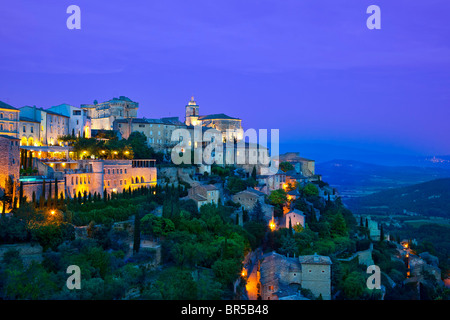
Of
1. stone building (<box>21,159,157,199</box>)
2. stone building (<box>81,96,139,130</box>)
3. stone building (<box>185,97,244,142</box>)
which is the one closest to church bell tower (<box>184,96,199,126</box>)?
stone building (<box>185,97,244,142</box>)

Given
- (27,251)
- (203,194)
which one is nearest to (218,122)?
(203,194)

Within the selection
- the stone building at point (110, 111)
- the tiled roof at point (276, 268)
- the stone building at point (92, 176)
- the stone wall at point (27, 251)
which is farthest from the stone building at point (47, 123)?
the tiled roof at point (276, 268)

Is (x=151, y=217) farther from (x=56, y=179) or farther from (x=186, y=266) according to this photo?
(x=56, y=179)

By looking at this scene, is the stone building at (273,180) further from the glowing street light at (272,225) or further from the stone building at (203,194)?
the stone building at (203,194)

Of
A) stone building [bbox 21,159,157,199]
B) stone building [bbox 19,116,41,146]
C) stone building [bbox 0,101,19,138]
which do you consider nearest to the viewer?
stone building [bbox 21,159,157,199]

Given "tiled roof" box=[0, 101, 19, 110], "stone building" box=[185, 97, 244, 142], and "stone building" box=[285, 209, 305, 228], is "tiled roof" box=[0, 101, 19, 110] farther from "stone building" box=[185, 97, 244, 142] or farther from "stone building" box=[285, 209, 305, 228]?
"stone building" box=[185, 97, 244, 142]

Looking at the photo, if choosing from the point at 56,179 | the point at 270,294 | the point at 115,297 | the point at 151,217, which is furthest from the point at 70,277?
the point at 270,294

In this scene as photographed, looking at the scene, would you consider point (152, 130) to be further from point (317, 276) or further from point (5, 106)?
point (317, 276)
